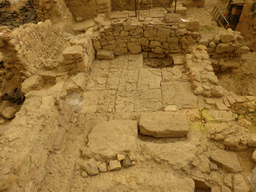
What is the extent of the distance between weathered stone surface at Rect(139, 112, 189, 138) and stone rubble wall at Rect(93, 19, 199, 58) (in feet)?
9.20

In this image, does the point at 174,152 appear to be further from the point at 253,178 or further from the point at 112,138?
the point at 253,178

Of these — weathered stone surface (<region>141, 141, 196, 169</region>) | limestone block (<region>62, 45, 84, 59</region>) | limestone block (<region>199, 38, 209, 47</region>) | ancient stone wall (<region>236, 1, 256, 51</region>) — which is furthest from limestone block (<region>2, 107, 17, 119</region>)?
ancient stone wall (<region>236, 1, 256, 51</region>)

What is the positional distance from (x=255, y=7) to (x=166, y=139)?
24.8 feet

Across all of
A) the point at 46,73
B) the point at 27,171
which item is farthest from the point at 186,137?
the point at 46,73

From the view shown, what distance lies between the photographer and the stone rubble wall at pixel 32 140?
6.70ft

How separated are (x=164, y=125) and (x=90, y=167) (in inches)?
56.4

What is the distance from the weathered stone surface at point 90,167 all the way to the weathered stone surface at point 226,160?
6.24 feet

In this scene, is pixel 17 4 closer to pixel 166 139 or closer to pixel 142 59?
pixel 142 59

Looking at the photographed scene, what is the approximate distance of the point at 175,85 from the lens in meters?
4.22

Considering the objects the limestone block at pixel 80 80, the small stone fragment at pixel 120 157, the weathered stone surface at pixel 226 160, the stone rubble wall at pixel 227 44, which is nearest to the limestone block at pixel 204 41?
the stone rubble wall at pixel 227 44

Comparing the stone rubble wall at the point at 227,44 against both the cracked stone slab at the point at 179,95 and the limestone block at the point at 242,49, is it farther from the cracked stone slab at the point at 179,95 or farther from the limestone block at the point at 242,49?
the cracked stone slab at the point at 179,95

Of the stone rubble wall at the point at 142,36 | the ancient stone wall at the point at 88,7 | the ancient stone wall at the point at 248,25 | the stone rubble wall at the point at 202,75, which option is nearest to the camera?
the stone rubble wall at the point at 202,75

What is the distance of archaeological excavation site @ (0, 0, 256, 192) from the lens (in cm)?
253

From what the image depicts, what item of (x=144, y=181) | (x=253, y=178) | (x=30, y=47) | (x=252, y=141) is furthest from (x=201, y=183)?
(x=30, y=47)
